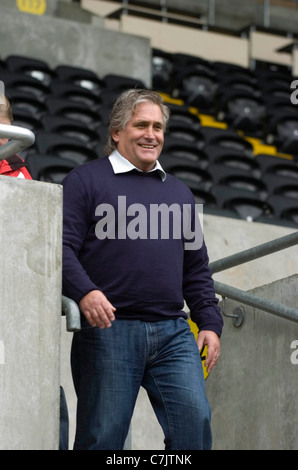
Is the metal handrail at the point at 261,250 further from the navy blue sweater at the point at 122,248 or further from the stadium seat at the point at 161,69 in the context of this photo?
the stadium seat at the point at 161,69

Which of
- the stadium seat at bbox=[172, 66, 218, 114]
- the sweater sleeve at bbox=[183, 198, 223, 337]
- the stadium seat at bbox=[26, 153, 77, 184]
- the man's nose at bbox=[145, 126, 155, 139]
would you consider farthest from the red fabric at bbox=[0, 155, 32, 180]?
the stadium seat at bbox=[172, 66, 218, 114]

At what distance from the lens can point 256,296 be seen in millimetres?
3406

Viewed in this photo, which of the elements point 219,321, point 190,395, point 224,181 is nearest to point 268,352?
point 219,321

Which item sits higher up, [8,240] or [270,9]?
[270,9]

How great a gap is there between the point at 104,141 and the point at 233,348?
402 cm

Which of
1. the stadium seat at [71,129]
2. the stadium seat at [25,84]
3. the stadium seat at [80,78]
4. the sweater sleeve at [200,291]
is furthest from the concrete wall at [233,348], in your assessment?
the stadium seat at [80,78]

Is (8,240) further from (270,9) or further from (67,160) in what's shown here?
(270,9)

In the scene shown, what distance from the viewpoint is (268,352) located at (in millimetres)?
3557

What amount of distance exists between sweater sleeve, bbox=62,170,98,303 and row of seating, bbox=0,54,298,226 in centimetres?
332

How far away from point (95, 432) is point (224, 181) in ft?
16.8

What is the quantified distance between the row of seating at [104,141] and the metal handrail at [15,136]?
12.2 ft

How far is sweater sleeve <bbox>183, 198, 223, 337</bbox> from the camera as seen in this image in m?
2.83

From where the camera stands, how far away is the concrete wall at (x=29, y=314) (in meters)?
2.25

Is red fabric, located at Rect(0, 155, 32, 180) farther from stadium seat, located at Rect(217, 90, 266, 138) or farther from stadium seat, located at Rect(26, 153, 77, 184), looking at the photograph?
stadium seat, located at Rect(217, 90, 266, 138)
